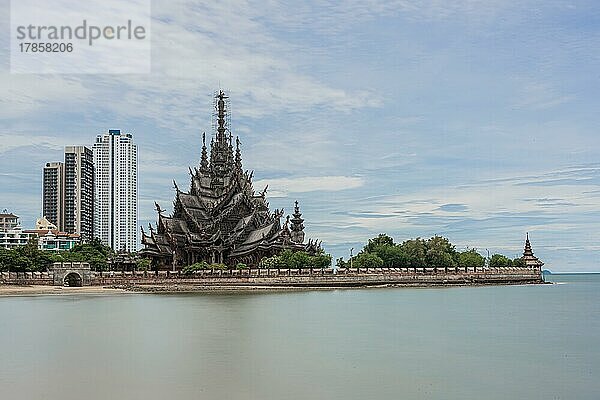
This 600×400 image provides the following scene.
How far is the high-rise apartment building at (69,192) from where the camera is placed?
12888 cm

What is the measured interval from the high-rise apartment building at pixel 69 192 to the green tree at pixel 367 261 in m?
72.4

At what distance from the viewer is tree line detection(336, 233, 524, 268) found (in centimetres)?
6856

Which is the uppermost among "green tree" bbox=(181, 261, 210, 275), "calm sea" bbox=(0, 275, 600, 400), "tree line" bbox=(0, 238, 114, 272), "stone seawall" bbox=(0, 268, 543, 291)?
"tree line" bbox=(0, 238, 114, 272)

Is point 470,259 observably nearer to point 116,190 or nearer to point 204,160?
point 204,160

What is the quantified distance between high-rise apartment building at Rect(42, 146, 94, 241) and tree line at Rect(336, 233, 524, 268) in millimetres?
69879

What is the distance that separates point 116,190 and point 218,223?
79081 mm

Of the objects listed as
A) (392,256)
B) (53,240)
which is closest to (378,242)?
(392,256)

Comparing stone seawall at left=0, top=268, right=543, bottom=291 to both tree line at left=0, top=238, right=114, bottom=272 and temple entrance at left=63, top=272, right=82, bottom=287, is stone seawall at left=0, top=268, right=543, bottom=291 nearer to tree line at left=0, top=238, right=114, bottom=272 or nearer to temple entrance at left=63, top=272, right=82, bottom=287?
temple entrance at left=63, top=272, right=82, bottom=287

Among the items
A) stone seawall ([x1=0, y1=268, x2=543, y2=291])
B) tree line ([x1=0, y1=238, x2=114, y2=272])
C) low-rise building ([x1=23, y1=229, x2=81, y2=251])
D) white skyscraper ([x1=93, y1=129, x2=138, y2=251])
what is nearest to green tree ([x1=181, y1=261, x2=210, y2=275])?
stone seawall ([x1=0, y1=268, x2=543, y2=291])

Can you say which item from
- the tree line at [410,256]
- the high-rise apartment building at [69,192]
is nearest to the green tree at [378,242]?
the tree line at [410,256]

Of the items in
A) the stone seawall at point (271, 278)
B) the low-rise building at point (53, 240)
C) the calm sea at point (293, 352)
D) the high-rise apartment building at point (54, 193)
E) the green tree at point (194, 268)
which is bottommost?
the calm sea at point (293, 352)

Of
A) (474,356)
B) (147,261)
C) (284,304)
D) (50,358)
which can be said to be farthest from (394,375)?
(147,261)

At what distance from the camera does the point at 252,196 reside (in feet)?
243

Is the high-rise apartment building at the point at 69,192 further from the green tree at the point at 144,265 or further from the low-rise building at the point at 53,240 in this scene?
the green tree at the point at 144,265
